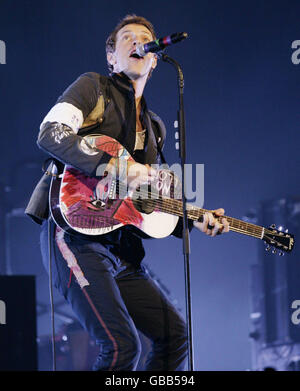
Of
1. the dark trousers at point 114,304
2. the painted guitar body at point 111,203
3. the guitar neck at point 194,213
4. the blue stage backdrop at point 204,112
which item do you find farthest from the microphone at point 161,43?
the blue stage backdrop at point 204,112

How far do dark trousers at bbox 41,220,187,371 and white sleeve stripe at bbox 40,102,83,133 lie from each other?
545 mm

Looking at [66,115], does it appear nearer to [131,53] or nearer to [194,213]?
[131,53]

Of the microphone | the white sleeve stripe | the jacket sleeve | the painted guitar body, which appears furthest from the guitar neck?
the microphone

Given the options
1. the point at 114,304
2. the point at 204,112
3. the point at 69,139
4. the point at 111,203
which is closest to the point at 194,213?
the point at 111,203

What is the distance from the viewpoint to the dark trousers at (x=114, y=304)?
7.55 feet

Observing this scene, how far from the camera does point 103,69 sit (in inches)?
197

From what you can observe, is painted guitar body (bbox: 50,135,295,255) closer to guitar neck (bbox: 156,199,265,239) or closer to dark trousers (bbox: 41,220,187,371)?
guitar neck (bbox: 156,199,265,239)

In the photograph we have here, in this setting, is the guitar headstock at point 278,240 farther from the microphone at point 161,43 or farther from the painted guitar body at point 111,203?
the microphone at point 161,43

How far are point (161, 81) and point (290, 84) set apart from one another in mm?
1426

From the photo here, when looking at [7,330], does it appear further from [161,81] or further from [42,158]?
[161,81]

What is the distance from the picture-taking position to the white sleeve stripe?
2402 mm

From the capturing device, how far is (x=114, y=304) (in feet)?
7.67

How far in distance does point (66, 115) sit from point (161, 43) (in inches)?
23.4

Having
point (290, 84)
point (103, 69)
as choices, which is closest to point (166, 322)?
point (103, 69)
